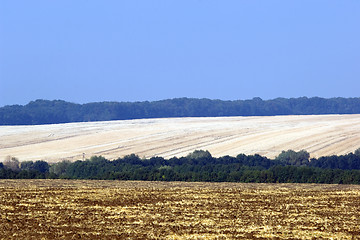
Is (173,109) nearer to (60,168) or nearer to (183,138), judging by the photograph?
(183,138)

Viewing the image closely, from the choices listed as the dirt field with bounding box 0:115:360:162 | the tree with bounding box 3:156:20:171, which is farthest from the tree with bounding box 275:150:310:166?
the tree with bounding box 3:156:20:171

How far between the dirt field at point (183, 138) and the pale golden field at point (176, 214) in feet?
147

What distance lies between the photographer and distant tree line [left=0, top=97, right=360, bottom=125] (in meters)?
169

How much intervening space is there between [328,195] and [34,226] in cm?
1814

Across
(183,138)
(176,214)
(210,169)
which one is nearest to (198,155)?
(210,169)

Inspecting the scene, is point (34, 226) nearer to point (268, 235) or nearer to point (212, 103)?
point (268, 235)

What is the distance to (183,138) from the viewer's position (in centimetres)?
9700

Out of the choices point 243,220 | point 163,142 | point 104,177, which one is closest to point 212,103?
point 163,142

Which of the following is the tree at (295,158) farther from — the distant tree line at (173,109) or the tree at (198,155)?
the distant tree line at (173,109)

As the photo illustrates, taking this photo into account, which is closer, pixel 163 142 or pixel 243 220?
pixel 243 220

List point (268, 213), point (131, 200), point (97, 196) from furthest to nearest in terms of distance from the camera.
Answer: point (97, 196) < point (131, 200) < point (268, 213)

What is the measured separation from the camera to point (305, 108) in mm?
187375

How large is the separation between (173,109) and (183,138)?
84.4 metres

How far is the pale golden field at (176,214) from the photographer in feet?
71.1
